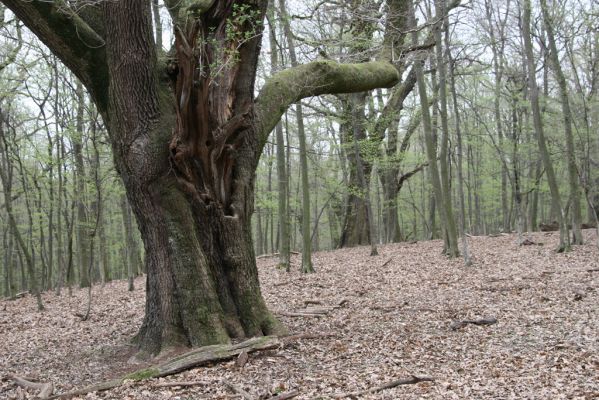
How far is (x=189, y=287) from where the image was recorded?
19.7ft

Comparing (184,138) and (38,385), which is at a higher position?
(184,138)

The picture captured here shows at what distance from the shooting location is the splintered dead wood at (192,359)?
5.14m

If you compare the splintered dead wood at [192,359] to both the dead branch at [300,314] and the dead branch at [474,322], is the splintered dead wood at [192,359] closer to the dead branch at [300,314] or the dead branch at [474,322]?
the dead branch at [300,314]

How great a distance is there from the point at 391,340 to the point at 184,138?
377 cm

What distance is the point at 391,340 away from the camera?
621cm

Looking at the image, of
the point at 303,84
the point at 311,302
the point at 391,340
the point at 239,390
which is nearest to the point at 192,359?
the point at 239,390

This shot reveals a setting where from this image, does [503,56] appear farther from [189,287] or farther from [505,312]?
[189,287]

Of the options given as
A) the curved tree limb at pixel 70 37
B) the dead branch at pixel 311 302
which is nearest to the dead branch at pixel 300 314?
the dead branch at pixel 311 302

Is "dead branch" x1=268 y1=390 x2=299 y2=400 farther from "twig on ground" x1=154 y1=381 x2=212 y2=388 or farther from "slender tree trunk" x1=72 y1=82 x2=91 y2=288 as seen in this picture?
"slender tree trunk" x1=72 y1=82 x2=91 y2=288

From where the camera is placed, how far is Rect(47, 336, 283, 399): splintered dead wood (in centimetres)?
514

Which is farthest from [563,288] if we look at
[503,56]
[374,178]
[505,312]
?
[374,178]

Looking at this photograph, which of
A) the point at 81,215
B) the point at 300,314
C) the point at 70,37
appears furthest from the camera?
the point at 81,215

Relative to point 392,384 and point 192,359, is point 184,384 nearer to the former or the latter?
point 192,359

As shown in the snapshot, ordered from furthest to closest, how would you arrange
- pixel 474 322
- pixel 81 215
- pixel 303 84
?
pixel 81 215
pixel 303 84
pixel 474 322
